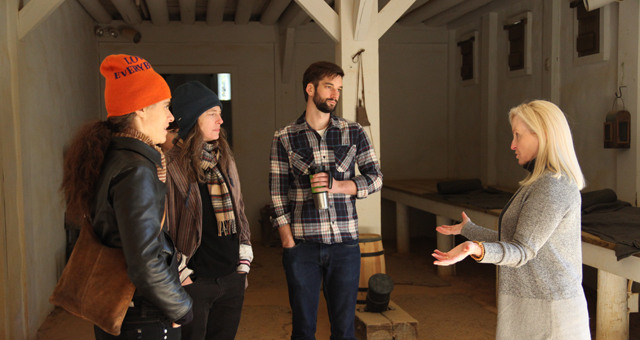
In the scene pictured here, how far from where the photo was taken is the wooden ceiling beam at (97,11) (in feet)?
20.7

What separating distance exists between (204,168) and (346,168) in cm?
91

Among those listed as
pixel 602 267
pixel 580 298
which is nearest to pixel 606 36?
pixel 602 267

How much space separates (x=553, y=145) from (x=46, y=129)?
13.8 ft

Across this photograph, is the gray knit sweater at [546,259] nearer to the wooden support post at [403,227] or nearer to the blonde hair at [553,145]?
the blonde hair at [553,145]

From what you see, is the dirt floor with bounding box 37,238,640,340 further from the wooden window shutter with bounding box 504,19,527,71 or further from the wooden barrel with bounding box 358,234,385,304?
the wooden window shutter with bounding box 504,19,527,71

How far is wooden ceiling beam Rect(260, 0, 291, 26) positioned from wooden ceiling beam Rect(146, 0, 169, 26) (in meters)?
Answer: 1.28

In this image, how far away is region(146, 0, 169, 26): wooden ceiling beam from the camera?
6.36 meters

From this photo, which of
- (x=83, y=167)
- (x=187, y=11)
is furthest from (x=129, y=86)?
(x=187, y=11)

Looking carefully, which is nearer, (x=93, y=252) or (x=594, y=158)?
(x=93, y=252)

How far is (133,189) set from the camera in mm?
1572

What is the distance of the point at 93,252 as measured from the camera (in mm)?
1624

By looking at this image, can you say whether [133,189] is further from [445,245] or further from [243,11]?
[243,11]

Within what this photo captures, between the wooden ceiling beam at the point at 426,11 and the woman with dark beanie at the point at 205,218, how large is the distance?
515 centimetres

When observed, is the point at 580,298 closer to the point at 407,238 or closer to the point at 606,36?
the point at 606,36
